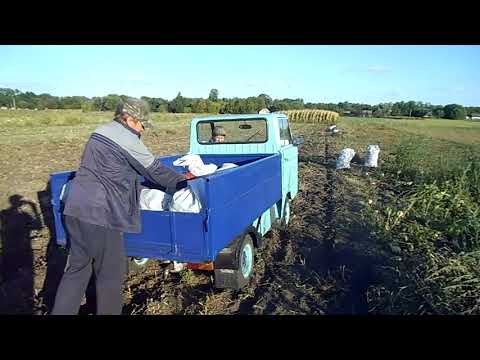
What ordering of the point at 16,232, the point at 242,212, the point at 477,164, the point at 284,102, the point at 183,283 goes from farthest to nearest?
the point at 284,102
the point at 477,164
the point at 16,232
the point at 183,283
the point at 242,212

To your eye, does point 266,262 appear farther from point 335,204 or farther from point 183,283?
point 335,204

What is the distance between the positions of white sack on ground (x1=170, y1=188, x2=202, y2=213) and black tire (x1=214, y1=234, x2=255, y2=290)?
708 mm

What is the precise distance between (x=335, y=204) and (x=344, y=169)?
4541 millimetres

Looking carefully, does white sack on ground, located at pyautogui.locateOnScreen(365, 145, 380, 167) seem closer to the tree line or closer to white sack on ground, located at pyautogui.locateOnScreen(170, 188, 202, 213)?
white sack on ground, located at pyautogui.locateOnScreen(170, 188, 202, 213)

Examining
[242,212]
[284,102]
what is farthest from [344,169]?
[284,102]

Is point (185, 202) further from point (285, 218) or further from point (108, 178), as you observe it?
point (285, 218)

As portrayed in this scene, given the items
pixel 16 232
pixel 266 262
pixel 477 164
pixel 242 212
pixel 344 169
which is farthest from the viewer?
pixel 344 169

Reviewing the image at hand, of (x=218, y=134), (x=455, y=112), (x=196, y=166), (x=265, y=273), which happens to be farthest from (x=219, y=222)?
(x=455, y=112)

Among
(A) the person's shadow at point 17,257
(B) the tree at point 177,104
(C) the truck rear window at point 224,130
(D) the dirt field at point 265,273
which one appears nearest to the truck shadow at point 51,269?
(D) the dirt field at point 265,273

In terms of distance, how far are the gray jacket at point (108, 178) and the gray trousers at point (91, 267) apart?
93mm

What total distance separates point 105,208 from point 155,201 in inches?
23.0

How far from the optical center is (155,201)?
124 inches

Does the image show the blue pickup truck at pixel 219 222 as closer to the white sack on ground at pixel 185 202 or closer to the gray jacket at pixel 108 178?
the white sack on ground at pixel 185 202
